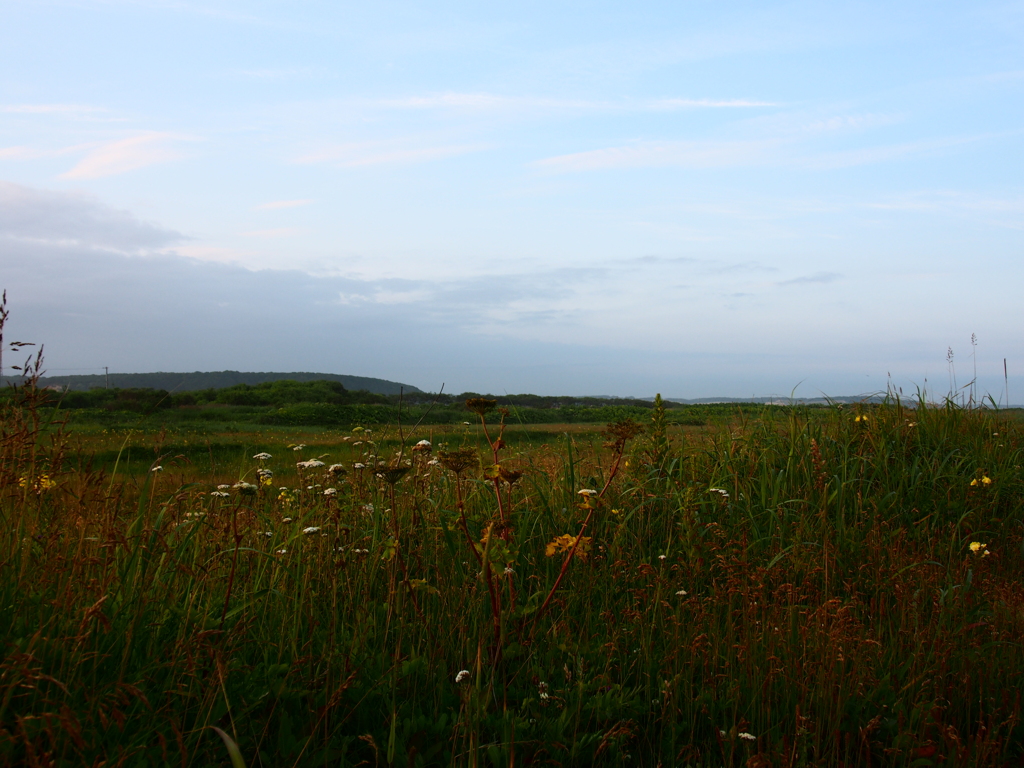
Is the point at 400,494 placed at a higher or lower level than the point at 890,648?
higher

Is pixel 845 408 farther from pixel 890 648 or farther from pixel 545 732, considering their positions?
pixel 545 732

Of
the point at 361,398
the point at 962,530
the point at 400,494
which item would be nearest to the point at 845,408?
the point at 962,530

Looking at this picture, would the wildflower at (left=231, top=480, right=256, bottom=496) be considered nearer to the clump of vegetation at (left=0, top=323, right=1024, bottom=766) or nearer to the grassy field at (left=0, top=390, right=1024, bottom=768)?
the grassy field at (left=0, top=390, right=1024, bottom=768)

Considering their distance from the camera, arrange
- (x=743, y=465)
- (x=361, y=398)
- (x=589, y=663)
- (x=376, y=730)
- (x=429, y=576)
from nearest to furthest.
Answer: (x=376, y=730) → (x=589, y=663) → (x=429, y=576) → (x=743, y=465) → (x=361, y=398)

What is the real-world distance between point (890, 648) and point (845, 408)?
4869 mm

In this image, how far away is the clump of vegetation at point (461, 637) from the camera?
187 cm

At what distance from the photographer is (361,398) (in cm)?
2602

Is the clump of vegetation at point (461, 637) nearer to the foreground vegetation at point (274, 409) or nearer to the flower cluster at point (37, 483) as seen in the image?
the flower cluster at point (37, 483)

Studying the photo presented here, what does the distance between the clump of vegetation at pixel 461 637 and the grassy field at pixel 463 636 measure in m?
0.02

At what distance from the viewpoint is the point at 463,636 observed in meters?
2.55

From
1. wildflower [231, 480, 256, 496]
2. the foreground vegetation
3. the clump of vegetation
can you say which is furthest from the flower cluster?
the foreground vegetation

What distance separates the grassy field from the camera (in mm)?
1869

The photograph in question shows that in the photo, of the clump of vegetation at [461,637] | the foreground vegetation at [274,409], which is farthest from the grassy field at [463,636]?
the foreground vegetation at [274,409]

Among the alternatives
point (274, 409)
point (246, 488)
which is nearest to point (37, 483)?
point (246, 488)
